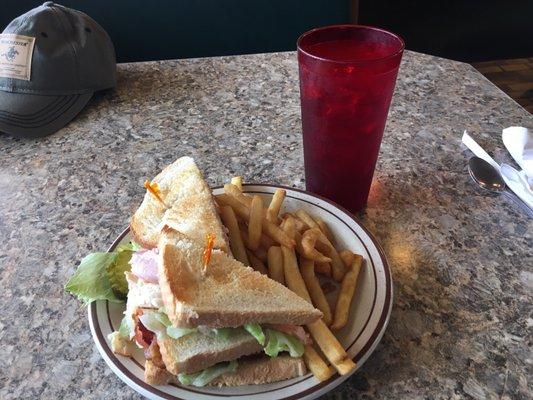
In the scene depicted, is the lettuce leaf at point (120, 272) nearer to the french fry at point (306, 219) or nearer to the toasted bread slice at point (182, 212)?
the toasted bread slice at point (182, 212)

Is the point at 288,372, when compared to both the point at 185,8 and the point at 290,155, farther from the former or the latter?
the point at 185,8

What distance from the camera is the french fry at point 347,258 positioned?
38.0 inches

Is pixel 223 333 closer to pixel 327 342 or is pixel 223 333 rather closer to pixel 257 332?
pixel 257 332

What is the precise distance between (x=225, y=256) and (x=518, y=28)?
4657 millimetres

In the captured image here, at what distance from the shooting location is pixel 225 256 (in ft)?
2.95

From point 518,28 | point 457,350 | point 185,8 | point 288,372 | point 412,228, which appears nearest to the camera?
point 288,372

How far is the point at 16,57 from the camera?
166 cm

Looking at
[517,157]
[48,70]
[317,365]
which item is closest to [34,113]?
[48,70]

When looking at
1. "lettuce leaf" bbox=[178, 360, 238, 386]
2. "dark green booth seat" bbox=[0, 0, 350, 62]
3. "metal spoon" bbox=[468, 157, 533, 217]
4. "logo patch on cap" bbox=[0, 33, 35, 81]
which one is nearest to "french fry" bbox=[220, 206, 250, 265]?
"lettuce leaf" bbox=[178, 360, 238, 386]

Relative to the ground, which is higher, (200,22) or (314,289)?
(314,289)

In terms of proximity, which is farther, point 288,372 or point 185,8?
point 185,8

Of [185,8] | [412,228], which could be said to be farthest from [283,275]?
[185,8]

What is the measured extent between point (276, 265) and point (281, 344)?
0.60 ft

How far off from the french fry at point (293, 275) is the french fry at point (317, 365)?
11 cm
